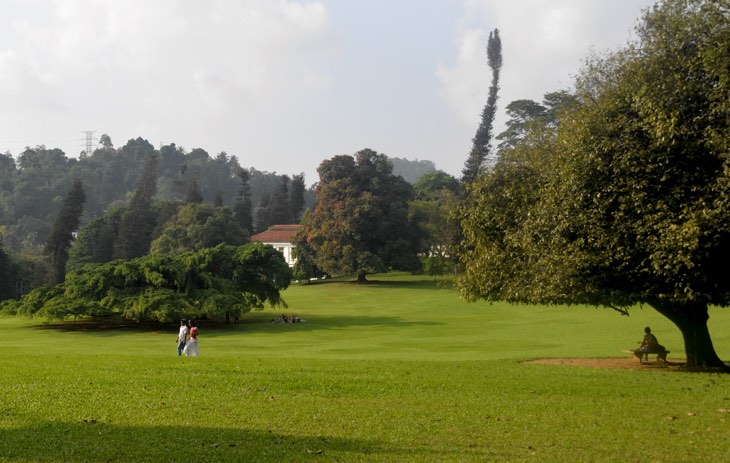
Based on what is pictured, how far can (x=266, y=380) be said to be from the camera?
18.5 metres

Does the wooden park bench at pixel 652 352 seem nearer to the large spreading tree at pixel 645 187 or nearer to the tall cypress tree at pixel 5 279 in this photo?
Answer: the large spreading tree at pixel 645 187

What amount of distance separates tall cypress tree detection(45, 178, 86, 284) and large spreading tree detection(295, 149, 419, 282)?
95.7ft

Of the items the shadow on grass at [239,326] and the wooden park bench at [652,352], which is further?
the shadow on grass at [239,326]

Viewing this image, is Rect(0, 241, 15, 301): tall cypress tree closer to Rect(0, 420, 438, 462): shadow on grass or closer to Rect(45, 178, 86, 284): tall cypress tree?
Rect(45, 178, 86, 284): tall cypress tree

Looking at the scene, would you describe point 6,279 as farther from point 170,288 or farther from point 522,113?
point 522,113

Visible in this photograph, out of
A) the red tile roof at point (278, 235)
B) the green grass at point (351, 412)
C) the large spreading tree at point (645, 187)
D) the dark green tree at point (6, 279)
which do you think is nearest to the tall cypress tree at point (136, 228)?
the red tile roof at point (278, 235)

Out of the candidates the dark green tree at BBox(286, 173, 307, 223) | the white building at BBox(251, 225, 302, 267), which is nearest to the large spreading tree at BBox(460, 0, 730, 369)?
the white building at BBox(251, 225, 302, 267)

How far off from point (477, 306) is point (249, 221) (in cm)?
6715

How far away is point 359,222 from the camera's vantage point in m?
85.5

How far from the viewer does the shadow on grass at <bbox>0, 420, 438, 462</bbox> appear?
35.5 ft

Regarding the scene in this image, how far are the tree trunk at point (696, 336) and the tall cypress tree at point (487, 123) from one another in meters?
71.3

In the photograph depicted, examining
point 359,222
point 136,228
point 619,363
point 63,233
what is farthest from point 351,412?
point 136,228

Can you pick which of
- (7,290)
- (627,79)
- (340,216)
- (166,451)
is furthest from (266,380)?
(7,290)

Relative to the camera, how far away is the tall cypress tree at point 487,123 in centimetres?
11861
